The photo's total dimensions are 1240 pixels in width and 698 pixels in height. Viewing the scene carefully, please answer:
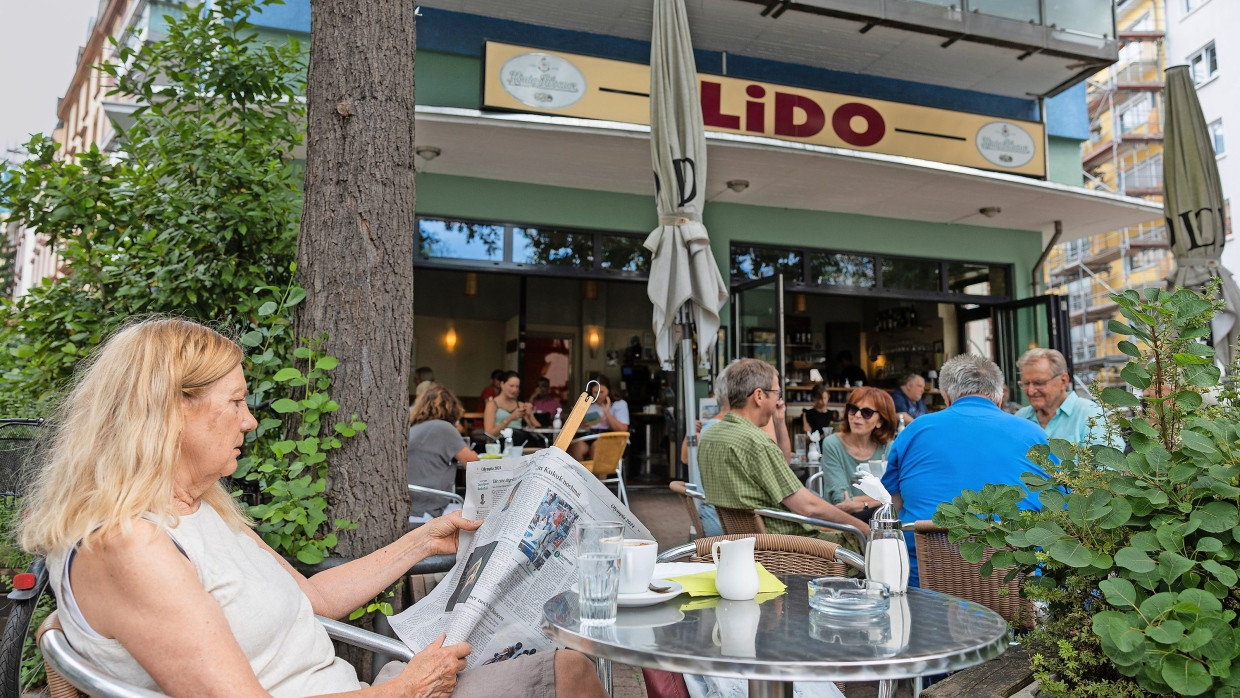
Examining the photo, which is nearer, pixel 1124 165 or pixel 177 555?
pixel 177 555

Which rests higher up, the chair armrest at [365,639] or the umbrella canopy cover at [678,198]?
the umbrella canopy cover at [678,198]

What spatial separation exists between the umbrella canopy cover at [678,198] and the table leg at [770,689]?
10.8ft

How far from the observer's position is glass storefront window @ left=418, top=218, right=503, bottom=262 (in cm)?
762

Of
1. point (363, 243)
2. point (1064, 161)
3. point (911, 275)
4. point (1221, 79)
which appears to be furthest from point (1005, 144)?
point (1221, 79)

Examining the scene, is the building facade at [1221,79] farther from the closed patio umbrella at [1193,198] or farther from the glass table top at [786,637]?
the glass table top at [786,637]

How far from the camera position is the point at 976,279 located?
31.6ft

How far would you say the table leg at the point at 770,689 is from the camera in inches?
56.7

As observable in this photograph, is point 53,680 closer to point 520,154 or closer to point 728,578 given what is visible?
point 728,578

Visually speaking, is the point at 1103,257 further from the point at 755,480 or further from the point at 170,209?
the point at 170,209

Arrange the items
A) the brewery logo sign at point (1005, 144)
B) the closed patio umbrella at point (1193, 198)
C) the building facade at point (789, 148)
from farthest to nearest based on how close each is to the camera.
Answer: the brewery logo sign at point (1005, 144) < the building facade at point (789, 148) < the closed patio umbrella at point (1193, 198)

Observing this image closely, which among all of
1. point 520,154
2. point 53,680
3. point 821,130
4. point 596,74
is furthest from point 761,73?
point 53,680

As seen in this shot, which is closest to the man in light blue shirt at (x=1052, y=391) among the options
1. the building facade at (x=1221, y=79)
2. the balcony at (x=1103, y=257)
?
the building facade at (x=1221, y=79)

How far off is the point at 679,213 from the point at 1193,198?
4.00 m

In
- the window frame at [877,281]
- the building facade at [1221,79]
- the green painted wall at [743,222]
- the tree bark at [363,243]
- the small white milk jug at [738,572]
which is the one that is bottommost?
the small white milk jug at [738,572]
